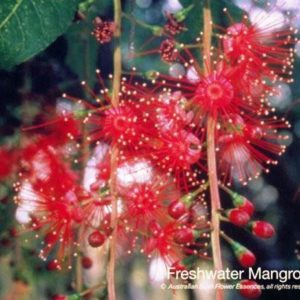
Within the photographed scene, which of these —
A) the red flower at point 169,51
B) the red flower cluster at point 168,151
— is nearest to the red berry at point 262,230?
the red flower cluster at point 168,151

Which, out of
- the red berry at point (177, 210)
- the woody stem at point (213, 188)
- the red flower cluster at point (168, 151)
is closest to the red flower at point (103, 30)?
the red flower cluster at point (168, 151)

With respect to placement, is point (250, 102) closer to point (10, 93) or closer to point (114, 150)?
point (114, 150)

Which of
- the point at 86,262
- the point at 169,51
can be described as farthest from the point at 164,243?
the point at 169,51

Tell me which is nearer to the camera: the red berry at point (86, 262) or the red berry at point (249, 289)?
the red berry at point (249, 289)

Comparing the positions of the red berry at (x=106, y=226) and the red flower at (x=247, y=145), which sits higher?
the red flower at (x=247, y=145)

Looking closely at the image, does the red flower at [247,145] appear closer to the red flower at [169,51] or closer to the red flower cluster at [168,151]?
the red flower cluster at [168,151]

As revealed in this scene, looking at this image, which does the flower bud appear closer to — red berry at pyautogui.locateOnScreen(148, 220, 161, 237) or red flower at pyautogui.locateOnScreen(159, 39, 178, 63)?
red berry at pyautogui.locateOnScreen(148, 220, 161, 237)

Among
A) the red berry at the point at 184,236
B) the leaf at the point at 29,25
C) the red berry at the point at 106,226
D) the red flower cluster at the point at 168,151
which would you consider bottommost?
the red berry at the point at 184,236
